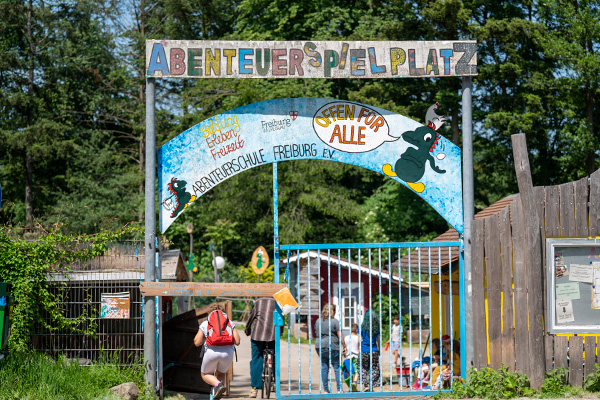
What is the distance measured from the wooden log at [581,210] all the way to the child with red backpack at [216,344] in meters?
4.93

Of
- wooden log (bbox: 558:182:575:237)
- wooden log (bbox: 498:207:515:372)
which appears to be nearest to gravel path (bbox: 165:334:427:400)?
wooden log (bbox: 498:207:515:372)

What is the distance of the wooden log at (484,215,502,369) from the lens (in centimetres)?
973

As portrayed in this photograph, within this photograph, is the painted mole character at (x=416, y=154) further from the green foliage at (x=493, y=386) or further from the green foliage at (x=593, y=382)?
the green foliage at (x=593, y=382)

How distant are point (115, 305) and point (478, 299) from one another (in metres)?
5.36

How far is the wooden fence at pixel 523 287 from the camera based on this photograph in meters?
9.45

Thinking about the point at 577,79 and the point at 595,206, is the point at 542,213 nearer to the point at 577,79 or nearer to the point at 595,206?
the point at 595,206

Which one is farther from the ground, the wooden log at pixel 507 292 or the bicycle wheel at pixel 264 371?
the wooden log at pixel 507 292

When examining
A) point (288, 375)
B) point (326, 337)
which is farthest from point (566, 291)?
point (288, 375)

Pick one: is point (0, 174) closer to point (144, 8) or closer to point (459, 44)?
point (144, 8)

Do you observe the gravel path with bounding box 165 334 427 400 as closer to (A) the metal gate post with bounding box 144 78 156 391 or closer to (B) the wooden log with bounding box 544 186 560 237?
(A) the metal gate post with bounding box 144 78 156 391

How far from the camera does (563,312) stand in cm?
955

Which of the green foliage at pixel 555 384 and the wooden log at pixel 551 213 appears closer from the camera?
the green foliage at pixel 555 384

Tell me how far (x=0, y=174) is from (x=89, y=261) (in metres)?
26.6

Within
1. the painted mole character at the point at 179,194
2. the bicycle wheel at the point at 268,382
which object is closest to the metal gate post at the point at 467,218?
the bicycle wheel at the point at 268,382
